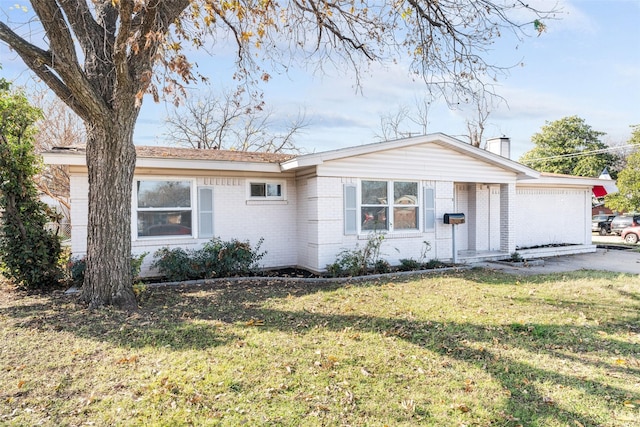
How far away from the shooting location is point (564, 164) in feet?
120

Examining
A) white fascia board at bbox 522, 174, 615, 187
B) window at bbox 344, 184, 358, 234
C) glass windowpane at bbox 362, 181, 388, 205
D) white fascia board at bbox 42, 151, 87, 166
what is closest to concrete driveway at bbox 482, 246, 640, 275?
white fascia board at bbox 522, 174, 615, 187

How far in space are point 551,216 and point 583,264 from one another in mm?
3570

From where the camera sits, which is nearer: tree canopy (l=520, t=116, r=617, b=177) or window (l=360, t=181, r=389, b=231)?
window (l=360, t=181, r=389, b=231)

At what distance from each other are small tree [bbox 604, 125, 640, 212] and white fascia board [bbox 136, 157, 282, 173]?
20274 millimetres

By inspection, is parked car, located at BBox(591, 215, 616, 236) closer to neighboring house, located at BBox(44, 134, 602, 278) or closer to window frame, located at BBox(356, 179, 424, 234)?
neighboring house, located at BBox(44, 134, 602, 278)

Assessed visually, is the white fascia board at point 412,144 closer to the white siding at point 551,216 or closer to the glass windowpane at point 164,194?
the white siding at point 551,216

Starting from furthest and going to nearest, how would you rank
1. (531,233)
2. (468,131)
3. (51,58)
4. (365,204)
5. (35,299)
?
(468,131), (531,233), (365,204), (35,299), (51,58)

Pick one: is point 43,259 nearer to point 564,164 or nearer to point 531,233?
point 531,233

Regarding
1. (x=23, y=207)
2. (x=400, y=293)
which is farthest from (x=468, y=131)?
(x=23, y=207)

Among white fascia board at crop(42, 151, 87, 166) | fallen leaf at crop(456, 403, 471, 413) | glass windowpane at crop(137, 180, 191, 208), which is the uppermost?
white fascia board at crop(42, 151, 87, 166)

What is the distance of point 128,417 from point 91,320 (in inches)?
121

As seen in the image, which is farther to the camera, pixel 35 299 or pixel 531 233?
pixel 531 233

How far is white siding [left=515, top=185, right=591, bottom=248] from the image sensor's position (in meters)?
13.8

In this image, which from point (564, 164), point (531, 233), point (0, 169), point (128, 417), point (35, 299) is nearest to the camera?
point (128, 417)
